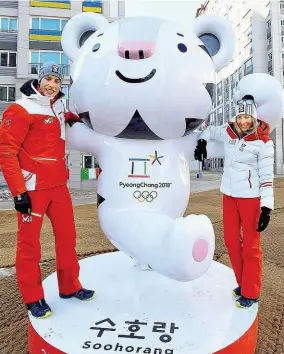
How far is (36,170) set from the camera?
2.21 m

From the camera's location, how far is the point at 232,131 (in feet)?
7.97

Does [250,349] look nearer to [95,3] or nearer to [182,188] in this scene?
[182,188]

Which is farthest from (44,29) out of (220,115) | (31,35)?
(220,115)

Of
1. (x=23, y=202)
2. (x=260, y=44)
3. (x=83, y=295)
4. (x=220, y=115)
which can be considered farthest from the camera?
(x=220, y=115)

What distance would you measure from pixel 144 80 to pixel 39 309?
4.92 feet

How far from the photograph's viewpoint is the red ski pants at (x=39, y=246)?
2.19 meters

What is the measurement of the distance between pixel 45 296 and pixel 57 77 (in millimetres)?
1437

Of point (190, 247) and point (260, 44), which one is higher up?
point (260, 44)

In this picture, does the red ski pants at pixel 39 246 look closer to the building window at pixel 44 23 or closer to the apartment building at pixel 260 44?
the building window at pixel 44 23

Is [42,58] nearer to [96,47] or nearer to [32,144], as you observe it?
[96,47]

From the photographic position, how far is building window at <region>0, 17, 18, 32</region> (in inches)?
671

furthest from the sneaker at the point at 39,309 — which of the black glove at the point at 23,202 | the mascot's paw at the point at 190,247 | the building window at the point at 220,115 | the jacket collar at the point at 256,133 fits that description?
the building window at the point at 220,115

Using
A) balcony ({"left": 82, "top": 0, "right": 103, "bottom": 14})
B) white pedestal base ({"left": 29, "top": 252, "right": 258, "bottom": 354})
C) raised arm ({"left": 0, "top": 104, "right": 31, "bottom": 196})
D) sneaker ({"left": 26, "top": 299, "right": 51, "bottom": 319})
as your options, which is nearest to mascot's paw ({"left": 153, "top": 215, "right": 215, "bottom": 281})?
white pedestal base ({"left": 29, "top": 252, "right": 258, "bottom": 354})

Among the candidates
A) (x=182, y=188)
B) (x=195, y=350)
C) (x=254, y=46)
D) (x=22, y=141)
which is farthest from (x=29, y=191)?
(x=254, y=46)
